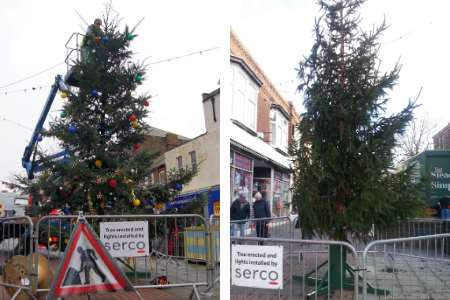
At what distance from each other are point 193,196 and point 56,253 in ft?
6.58

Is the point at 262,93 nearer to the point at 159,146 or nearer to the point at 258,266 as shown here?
the point at 258,266

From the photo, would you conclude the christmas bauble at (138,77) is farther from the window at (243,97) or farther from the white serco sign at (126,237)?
the window at (243,97)

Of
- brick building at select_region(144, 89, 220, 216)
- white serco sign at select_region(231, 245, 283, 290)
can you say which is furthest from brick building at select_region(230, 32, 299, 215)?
brick building at select_region(144, 89, 220, 216)

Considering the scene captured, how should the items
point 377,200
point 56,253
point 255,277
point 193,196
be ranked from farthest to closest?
point 193,196 → point 56,253 → point 377,200 → point 255,277

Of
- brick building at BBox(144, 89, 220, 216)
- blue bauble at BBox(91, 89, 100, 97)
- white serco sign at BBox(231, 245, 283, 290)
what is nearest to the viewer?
white serco sign at BBox(231, 245, 283, 290)

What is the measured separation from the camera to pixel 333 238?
15.0ft

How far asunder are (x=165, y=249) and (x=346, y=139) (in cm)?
281

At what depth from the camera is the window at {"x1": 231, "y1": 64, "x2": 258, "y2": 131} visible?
2355 mm

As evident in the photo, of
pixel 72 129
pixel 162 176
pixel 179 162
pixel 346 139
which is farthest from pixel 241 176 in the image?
pixel 179 162

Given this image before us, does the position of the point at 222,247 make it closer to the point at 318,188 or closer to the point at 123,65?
the point at 318,188

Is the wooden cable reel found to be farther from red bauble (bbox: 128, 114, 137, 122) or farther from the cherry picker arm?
red bauble (bbox: 128, 114, 137, 122)

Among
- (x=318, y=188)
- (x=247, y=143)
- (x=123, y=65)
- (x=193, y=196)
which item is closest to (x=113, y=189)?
(x=193, y=196)

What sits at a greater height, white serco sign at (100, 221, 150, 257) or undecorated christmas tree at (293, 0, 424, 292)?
undecorated christmas tree at (293, 0, 424, 292)

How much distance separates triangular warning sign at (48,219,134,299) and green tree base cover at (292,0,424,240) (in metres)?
1.72
